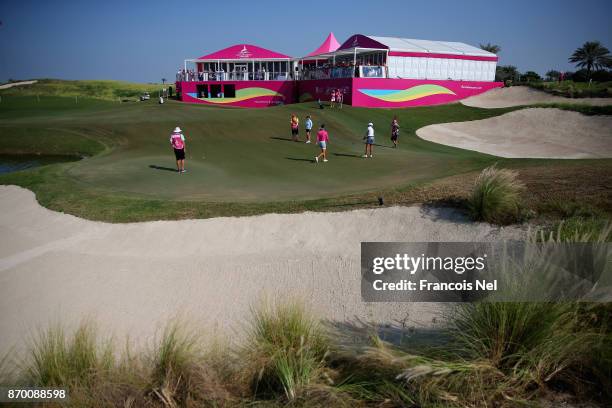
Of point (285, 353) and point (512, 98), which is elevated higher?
point (512, 98)

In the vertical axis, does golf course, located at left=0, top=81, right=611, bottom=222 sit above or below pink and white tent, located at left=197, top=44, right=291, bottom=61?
below

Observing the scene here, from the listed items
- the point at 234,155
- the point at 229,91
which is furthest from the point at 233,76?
the point at 234,155

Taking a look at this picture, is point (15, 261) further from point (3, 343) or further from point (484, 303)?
point (484, 303)

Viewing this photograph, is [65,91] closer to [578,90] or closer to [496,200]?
[578,90]

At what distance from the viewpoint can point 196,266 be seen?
392 inches

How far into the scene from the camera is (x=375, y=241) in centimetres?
1024

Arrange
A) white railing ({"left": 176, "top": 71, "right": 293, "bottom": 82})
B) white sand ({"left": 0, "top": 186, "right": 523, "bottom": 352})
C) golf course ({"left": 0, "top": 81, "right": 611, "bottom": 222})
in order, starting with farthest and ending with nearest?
white railing ({"left": 176, "top": 71, "right": 293, "bottom": 82}) → golf course ({"left": 0, "top": 81, "right": 611, "bottom": 222}) → white sand ({"left": 0, "top": 186, "right": 523, "bottom": 352})

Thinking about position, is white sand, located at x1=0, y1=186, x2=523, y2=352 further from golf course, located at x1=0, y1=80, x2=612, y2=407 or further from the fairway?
the fairway

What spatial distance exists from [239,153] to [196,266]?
14.8 m

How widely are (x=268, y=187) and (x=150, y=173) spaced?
232 inches

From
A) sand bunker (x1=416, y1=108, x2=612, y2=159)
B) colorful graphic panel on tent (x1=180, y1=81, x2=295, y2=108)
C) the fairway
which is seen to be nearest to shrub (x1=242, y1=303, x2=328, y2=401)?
the fairway

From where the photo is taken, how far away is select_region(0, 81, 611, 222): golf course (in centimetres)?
1345

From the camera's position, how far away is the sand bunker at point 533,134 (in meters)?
27.9

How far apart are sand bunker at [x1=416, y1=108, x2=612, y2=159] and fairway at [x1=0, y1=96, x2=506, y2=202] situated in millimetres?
2130
